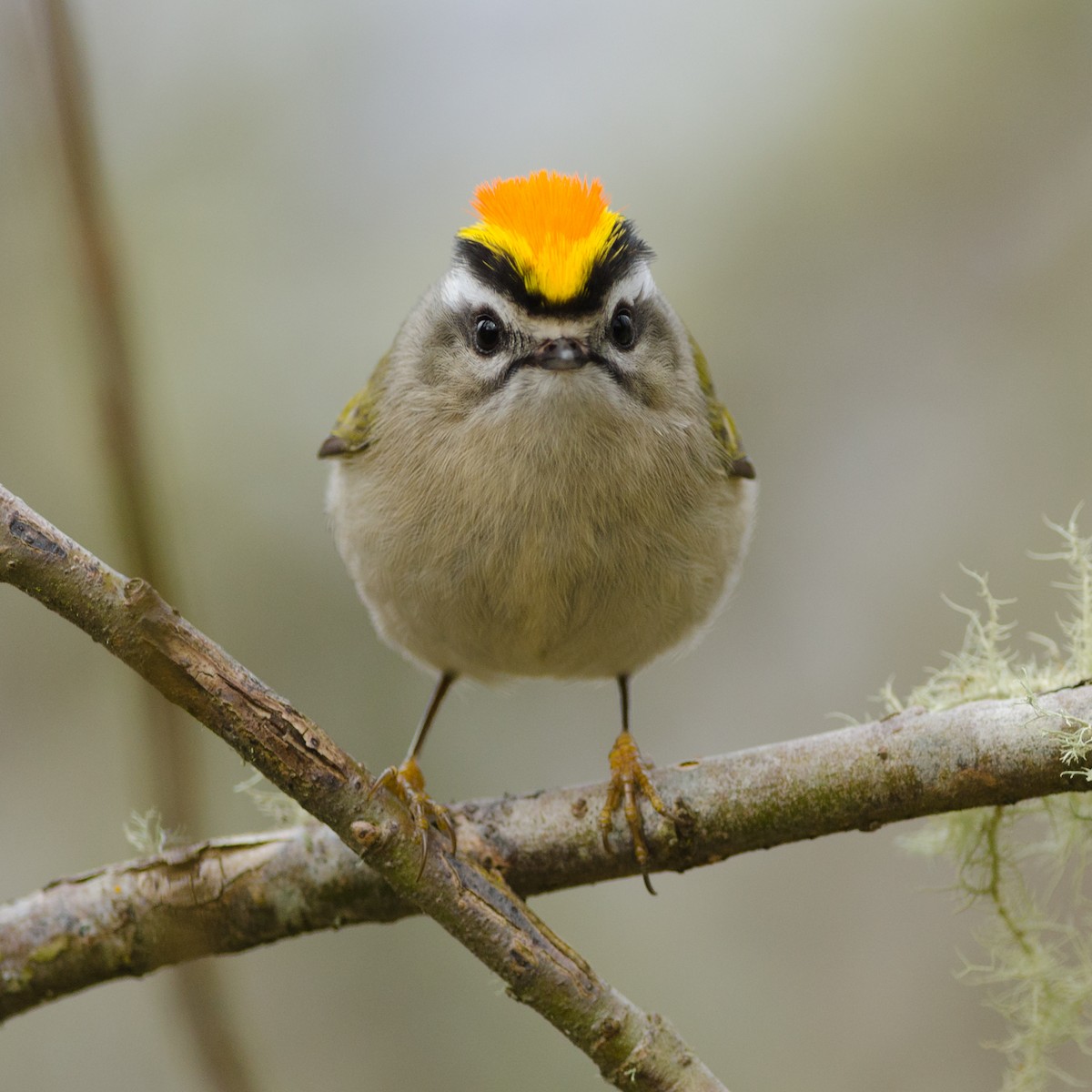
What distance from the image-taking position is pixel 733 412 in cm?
604

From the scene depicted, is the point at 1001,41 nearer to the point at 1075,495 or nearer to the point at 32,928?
the point at 1075,495

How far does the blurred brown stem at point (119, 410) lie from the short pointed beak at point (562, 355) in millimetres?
1599

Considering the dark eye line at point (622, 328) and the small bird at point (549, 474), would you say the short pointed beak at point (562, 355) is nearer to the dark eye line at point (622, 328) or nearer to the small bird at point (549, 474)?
the small bird at point (549, 474)

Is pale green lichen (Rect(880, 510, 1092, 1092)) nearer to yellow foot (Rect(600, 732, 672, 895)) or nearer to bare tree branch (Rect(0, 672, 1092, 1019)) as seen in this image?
bare tree branch (Rect(0, 672, 1092, 1019))

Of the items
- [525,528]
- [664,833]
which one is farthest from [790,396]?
[664,833]

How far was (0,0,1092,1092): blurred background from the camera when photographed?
5.09 meters

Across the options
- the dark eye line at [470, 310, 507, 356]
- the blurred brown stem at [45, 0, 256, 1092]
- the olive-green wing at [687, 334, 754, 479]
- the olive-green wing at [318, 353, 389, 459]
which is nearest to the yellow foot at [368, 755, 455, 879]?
the blurred brown stem at [45, 0, 256, 1092]

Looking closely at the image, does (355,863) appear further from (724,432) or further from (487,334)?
(724,432)

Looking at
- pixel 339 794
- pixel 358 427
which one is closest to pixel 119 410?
→ pixel 339 794

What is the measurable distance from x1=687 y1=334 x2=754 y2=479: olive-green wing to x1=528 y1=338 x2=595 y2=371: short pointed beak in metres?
0.75

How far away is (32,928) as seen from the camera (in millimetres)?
2934

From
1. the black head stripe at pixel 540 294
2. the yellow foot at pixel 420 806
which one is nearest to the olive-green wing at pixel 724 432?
the black head stripe at pixel 540 294

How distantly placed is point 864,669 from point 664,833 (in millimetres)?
3106

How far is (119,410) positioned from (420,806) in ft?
5.24
